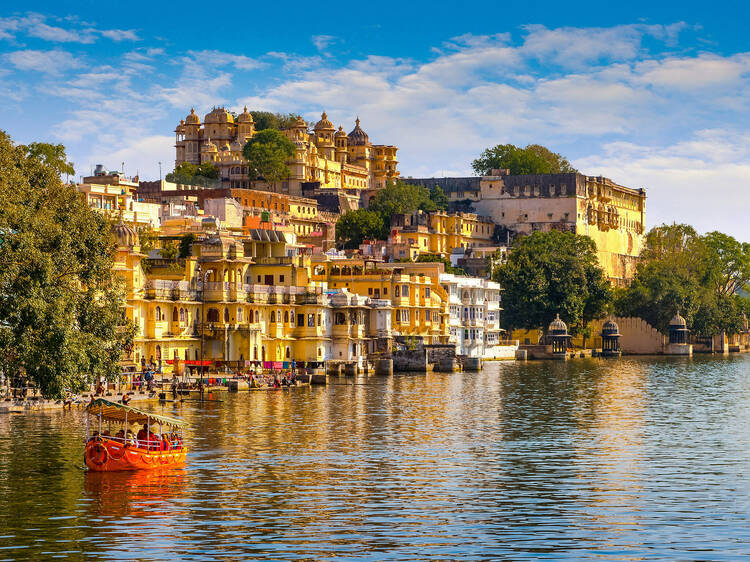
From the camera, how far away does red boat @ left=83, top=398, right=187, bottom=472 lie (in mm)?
43688

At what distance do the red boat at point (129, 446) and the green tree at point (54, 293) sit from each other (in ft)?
19.7

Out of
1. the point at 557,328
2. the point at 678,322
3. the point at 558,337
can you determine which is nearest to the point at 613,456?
the point at 557,328

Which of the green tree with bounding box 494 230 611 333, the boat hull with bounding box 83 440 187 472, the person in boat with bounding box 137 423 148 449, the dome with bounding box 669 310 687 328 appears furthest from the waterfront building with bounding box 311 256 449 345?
the boat hull with bounding box 83 440 187 472

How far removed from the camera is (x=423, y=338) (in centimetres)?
12281

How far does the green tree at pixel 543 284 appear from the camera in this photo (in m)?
145

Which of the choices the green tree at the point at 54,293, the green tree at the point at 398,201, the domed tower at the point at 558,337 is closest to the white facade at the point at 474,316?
the domed tower at the point at 558,337

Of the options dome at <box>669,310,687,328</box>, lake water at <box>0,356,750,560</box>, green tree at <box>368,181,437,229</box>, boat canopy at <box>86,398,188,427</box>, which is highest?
green tree at <box>368,181,437,229</box>

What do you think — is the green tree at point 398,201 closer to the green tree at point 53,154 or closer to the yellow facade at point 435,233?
the yellow facade at point 435,233

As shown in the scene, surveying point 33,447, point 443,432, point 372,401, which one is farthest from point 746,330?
point 33,447

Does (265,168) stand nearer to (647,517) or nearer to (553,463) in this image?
(553,463)

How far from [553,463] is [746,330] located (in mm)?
154310

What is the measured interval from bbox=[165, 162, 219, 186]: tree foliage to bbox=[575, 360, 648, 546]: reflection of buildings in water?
313 feet

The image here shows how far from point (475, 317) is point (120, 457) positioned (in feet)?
307

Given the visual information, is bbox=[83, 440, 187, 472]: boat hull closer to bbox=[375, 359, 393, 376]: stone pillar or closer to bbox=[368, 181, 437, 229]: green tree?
bbox=[375, 359, 393, 376]: stone pillar
